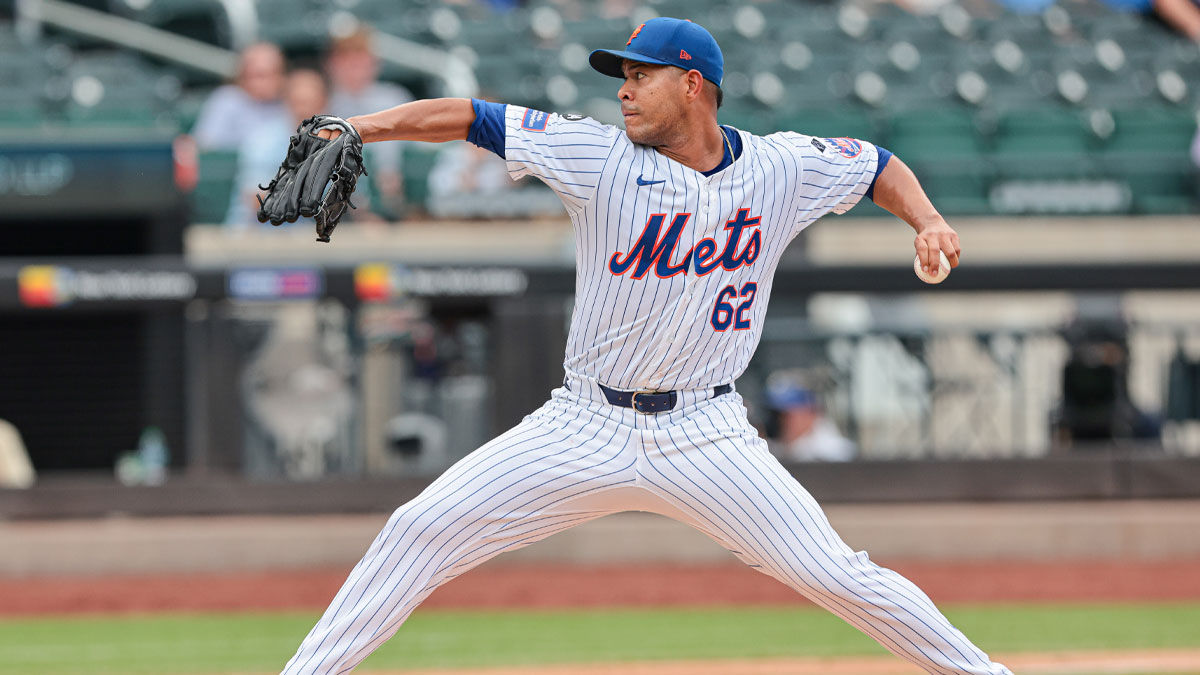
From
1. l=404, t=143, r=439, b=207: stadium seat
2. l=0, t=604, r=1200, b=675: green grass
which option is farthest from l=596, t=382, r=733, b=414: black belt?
l=404, t=143, r=439, b=207: stadium seat

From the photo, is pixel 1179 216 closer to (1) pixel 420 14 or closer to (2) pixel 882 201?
(1) pixel 420 14

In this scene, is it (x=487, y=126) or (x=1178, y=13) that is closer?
(x=487, y=126)

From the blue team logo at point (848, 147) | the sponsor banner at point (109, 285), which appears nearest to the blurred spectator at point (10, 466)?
the sponsor banner at point (109, 285)

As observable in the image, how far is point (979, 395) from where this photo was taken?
7.99 m

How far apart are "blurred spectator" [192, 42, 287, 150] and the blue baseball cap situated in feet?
19.5

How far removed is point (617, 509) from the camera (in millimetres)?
3543

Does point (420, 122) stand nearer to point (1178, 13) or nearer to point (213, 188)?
point (213, 188)

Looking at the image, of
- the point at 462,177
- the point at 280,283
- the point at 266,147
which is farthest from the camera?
the point at 462,177

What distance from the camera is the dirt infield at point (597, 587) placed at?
7.18 metres

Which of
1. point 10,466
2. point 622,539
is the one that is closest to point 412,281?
point 622,539

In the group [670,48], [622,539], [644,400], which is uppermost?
[670,48]

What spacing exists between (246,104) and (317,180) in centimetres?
631

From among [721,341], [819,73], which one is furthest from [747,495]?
[819,73]

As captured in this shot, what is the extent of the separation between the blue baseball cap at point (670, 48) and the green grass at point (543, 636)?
2998 mm
